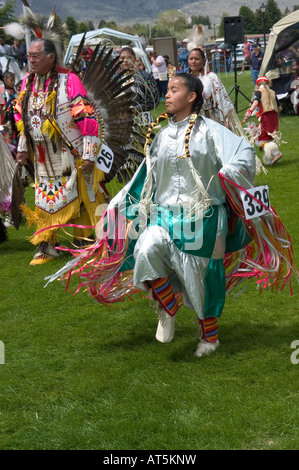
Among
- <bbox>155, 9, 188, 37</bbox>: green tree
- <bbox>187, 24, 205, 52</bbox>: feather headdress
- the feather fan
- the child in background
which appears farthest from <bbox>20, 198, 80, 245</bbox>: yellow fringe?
<bbox>155, 9, 188, 37</bbox>: green tree

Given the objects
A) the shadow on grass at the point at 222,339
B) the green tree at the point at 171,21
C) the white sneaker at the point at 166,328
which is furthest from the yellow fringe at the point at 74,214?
the green tree at the point at 171,21

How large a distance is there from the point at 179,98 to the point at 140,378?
1.38 metres

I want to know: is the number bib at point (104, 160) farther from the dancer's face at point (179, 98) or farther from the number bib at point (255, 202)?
the number bib at point (255, 202)

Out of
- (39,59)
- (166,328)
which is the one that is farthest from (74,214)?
(166,328)

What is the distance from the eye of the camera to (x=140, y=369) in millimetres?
3613

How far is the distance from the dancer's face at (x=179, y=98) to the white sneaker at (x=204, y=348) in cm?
116

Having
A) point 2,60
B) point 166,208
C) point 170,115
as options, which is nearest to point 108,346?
point 166,208

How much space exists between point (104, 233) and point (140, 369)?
764mm

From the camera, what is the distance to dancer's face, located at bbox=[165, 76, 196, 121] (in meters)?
3.69

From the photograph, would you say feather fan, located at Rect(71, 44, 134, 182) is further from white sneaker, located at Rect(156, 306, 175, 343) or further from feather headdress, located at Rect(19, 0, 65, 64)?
white sneaker, located at Rect(156, 306, 175, 343)

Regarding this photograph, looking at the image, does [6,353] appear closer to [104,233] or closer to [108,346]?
[108,346]

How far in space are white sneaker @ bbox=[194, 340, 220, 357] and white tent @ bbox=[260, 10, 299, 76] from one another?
11861 mm

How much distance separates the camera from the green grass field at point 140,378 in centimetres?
294

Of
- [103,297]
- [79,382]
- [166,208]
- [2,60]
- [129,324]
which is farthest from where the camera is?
[2,60]
